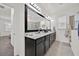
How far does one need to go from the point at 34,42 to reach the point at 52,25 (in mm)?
2453

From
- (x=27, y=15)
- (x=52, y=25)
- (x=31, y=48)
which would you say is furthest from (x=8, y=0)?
(x=52, y=25)

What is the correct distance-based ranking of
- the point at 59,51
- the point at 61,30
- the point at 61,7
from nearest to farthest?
the point at 61,7
the point at 59,51
the point at 61,30

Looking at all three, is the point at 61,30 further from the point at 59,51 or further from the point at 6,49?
the point at 6,49

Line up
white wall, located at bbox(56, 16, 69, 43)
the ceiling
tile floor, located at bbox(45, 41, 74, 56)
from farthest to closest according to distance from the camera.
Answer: white wall, located at bbox(56, 16, 69, 43)
tile floor, located at bbox(45, 41, 74, 56)
the ceiling

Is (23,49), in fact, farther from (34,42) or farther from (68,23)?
(68,23)

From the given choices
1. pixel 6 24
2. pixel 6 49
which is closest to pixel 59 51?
pixel 6 49

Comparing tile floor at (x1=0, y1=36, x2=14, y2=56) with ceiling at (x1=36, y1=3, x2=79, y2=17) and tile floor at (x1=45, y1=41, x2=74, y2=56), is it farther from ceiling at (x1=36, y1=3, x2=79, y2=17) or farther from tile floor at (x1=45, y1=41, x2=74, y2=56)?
ceiling at (x1=36, y1=3, x2=79, y2=17)

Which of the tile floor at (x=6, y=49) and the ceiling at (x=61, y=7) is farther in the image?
the tile floor at (x=6, y=49)

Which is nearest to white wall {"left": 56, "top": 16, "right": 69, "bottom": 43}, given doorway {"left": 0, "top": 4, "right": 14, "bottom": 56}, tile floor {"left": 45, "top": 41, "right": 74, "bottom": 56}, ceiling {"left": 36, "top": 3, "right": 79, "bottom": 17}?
ceiling {"left": 36, "top": 3, "right": 79, "bottom": 17}

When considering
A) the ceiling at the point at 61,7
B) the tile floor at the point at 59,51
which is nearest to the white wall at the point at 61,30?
the ceiling at the point at 61,7

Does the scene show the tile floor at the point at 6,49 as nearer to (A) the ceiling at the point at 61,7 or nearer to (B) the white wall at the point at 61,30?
(A) the ceiling at the point at 61,7

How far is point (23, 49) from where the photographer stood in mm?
1872

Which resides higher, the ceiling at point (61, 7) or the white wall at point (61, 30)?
the ceiling at point (61, 7)

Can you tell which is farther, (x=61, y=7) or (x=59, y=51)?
(x=59, y=51)
